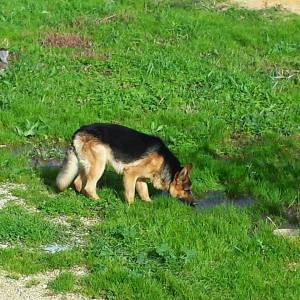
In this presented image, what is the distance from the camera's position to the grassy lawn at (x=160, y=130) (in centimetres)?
775

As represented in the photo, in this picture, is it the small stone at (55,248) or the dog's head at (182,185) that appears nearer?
the small stone at (55,248)

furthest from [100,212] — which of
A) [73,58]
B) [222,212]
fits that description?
[73,58]

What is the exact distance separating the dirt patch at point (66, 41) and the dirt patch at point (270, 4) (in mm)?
5404

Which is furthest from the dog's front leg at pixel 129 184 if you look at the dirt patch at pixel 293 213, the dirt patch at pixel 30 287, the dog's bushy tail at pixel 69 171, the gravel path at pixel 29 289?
the gravel path at pixel 29 289

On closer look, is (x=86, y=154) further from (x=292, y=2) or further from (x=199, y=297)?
(x=292, y=2)

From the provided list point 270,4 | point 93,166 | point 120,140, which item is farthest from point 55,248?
point 270,4

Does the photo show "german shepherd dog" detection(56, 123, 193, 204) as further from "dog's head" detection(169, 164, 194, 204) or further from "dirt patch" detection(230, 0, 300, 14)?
"dirt patch" detection(230, 0, 300, 14)

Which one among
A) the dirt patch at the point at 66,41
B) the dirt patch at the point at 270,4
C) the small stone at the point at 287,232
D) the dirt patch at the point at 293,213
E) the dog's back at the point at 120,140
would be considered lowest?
the dirt patch at the point at 66,41

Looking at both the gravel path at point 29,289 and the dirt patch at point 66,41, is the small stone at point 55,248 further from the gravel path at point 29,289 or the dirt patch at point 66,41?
the dirt patch at point 66,41

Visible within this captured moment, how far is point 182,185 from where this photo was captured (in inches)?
387

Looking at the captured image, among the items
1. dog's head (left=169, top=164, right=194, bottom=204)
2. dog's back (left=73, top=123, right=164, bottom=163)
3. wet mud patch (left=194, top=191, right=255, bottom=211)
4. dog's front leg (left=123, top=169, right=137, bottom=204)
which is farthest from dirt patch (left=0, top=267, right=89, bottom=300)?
wet mud patch (left=194, top=191, right=255, bottom=211)

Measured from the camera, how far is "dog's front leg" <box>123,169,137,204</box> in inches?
381

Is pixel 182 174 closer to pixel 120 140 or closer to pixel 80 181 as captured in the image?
pixel 120 140

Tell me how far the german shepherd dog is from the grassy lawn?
0.87ft
